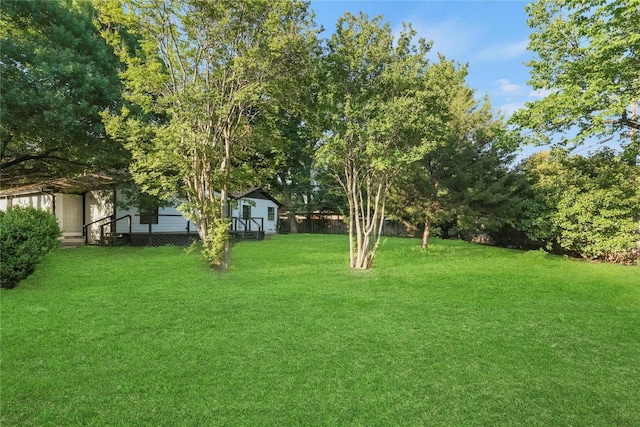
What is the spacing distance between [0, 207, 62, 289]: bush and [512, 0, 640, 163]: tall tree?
36.2 ft

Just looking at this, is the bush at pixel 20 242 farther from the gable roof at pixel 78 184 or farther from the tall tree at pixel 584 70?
the tall tree at pixel 584 70

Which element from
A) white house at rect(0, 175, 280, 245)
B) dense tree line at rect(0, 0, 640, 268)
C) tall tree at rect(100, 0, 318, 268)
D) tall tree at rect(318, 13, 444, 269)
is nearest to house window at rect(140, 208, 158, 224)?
white house at rect(0, 175, 280, 245)

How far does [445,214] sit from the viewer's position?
566 inches

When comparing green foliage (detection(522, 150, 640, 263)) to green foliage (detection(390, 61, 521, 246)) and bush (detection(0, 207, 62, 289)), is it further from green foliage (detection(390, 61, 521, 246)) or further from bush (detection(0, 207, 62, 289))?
bush (detection(0, 207, 62, 289))

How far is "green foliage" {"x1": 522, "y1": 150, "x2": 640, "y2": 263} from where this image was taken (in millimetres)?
11648

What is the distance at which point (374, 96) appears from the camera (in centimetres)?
845

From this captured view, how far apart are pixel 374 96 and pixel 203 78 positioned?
3.85 m

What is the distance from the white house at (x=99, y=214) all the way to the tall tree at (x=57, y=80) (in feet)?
4.72

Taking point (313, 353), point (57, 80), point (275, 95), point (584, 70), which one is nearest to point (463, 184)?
point (584, 70)

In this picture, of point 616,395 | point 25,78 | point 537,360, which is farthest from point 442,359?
point 25,78

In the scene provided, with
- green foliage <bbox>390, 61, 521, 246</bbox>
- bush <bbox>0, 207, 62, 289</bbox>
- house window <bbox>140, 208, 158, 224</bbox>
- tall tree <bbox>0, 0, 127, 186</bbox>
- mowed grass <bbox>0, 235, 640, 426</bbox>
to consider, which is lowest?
mowed grass <bbox>0, 235, 640, 426</bbox>

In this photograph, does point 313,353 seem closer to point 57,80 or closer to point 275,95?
point 275,95

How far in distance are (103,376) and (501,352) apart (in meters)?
3.83

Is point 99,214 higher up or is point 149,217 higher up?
point 99,214
